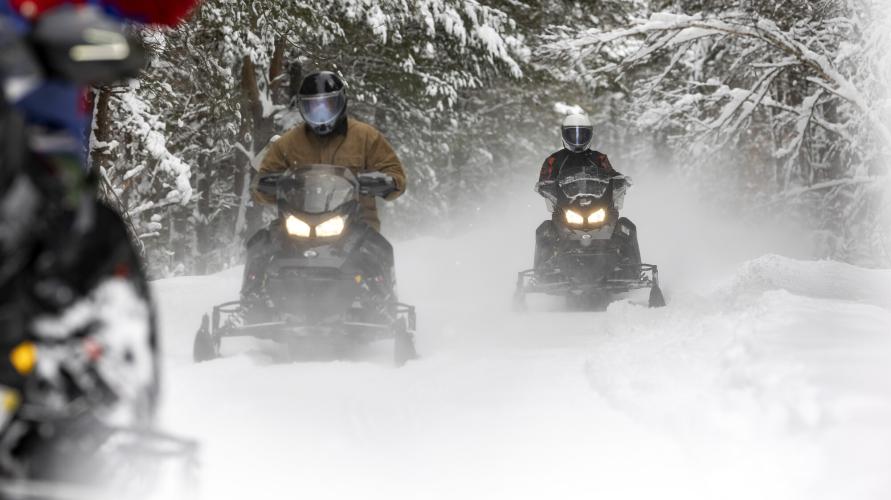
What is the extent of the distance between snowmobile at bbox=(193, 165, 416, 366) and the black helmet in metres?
0.66

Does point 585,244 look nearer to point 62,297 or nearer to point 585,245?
point 585,245

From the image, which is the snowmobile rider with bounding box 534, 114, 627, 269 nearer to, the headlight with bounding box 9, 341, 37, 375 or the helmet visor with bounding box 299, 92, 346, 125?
the helmet visor with bounding box 299, 92, 346, 125

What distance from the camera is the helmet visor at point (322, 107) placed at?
6883mm

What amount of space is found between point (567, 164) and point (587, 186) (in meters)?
0.49

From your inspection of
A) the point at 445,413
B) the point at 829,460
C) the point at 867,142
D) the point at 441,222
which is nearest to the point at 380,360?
the point at 445,413

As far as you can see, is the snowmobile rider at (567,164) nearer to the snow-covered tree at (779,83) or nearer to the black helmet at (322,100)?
the snow-covered tree at (779,83)

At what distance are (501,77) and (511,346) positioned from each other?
10762 mm

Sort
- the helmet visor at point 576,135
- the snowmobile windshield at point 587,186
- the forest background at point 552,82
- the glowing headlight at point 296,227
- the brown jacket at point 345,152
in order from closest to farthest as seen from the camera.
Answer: the glowing headlight at point 296,227 → the brown jacket at point 345,152 → the snowmobile windshield at point 587,186 → the helmet visor at point 576,135 → the forest background at point 552,82

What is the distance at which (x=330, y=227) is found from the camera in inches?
247

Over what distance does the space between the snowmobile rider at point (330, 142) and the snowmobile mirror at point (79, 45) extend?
5200mm

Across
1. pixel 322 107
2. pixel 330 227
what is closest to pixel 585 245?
pixel 322 107

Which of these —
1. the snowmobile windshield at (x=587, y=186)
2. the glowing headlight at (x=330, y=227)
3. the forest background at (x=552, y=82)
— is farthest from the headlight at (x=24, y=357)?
the forest background at (x=552, y=82)

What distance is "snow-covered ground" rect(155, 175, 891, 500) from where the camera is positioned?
3.30 metres

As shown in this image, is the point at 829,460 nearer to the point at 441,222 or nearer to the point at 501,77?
the point at 501,77
